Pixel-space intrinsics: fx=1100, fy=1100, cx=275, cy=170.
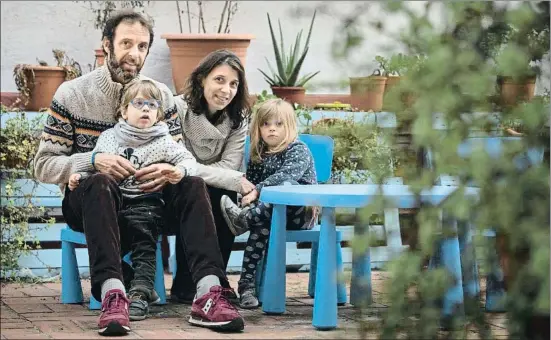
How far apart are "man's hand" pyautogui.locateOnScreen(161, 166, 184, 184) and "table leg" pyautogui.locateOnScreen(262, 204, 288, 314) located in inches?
16.5

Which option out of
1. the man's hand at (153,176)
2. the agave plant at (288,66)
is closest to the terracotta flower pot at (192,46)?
the agave plant at (288,66)

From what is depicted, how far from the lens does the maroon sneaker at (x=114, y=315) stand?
3891 mm

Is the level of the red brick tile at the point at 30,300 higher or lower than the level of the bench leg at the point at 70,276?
lower

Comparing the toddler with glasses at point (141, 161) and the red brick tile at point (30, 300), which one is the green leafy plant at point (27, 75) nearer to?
the red brick tile at point (30, 300)

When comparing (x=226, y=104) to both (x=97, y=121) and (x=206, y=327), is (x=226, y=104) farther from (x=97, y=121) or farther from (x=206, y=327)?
(x=206, y=327)

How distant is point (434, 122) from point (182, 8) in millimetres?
5018

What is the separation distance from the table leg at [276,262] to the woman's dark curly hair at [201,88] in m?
0.58

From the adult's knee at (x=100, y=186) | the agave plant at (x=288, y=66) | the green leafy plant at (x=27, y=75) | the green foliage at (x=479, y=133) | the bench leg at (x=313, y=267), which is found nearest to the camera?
the green foliage at (x=479, y=133)

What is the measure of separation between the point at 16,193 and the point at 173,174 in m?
1.53

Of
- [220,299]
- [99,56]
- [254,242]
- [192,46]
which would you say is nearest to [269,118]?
[254,242]

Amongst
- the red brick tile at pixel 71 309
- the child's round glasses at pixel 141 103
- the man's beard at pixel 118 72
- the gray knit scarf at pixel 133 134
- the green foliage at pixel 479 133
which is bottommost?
the red brick tile at pixel 71 309

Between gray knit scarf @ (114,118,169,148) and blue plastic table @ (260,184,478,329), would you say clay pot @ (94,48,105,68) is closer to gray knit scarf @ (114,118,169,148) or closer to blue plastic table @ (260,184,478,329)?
gray knit scarf @ (114,118,169,148)

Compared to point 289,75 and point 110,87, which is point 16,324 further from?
point 289,75

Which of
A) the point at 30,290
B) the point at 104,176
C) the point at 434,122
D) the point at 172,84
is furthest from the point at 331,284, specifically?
the point at 172,84
